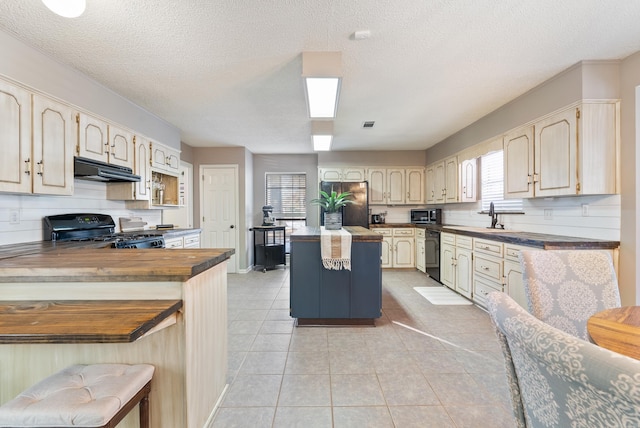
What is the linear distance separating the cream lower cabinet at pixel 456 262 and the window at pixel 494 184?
0.70 meters

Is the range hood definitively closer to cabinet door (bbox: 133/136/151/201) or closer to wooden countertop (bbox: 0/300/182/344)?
cabinet door (bbox: 133/136/151/201)

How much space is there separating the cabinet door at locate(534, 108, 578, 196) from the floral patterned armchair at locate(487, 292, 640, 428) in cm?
264

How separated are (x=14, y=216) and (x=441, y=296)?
4.65 metres

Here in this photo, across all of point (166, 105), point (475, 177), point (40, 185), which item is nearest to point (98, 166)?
point (40, 185)

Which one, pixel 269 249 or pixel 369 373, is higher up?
pixel 269 249

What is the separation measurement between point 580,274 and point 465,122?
3.22 meters

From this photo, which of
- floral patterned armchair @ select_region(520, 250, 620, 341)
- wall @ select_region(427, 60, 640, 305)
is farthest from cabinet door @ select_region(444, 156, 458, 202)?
floral patterned armchair @ select_region(520, 250, 620, 341)

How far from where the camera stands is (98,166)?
256 cm

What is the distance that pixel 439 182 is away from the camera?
5.09m

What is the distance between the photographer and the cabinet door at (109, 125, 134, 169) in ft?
9.57

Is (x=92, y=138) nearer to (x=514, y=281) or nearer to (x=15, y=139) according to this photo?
(x=15, y=139)

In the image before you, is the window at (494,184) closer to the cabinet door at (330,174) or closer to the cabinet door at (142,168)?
the cabinet door at (330,174)

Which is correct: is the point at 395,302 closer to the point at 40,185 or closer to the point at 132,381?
the point at 132,381

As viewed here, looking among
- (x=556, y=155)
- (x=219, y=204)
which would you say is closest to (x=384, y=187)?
(x=556, y=155)
